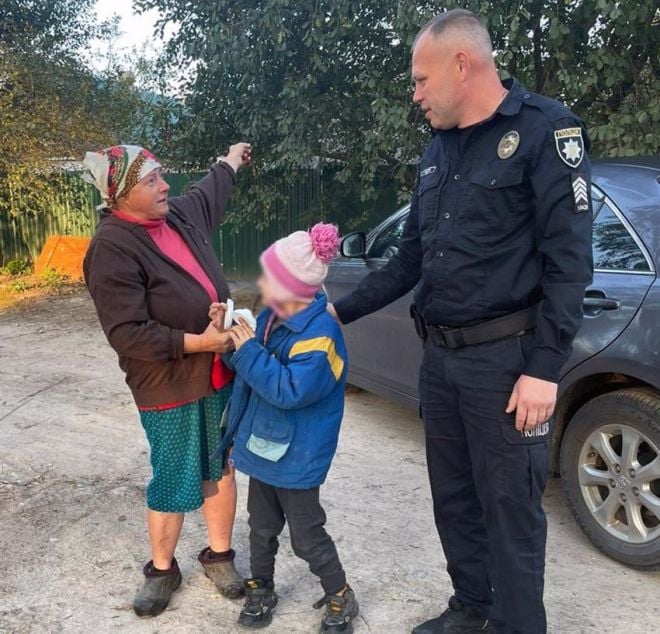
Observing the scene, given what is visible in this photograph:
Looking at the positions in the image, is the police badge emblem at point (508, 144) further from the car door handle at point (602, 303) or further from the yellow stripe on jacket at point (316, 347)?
the car door handle at point (602, 303)

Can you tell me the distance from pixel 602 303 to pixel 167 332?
184cm

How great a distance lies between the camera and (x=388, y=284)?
2684 mm

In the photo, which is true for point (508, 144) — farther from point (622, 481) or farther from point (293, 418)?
point (622, 481)

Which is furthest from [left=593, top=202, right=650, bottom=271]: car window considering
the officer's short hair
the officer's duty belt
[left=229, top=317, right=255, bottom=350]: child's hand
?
[left=229, top=317, right=255, bottom=350]: child's hand

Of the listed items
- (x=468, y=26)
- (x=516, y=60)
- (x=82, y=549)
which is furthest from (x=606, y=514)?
(x=516, y=60)

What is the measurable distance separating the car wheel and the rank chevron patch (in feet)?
4.09

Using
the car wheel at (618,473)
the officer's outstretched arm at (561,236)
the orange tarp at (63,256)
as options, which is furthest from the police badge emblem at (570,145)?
the orange tarp at (63,256)

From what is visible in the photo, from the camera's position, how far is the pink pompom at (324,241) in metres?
1.98

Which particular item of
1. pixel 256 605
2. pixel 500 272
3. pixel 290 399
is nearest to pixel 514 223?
pixel 500 272

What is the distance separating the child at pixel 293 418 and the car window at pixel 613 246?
1472 mm

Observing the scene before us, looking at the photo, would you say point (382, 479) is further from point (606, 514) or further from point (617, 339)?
point (617, 339)

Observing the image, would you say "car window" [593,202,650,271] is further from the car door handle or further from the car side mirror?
the car side mirror

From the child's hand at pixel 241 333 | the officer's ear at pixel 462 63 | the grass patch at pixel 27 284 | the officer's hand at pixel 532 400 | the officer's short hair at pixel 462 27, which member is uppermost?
the officer's short hair at pixel 462 27

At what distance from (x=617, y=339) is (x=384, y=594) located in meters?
1.43
